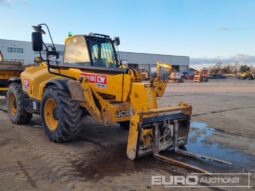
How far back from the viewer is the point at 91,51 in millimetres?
6383

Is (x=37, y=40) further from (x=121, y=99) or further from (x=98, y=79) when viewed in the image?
(x=121, y=99)

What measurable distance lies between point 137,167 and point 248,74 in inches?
2401

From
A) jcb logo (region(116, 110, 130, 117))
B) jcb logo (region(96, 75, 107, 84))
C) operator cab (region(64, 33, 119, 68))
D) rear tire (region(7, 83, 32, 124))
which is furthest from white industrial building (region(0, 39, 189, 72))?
jcb logo (region(116, 110, 130, 117))

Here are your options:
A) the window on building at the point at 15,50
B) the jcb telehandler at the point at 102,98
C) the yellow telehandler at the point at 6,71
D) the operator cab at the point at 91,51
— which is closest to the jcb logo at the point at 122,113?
the jcb telehandler at the point at 102,98

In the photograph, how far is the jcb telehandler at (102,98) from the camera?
5125 mm

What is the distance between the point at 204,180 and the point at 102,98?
2682mm

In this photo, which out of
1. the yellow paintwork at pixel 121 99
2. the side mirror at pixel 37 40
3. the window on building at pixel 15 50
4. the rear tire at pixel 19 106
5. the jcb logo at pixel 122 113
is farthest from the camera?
the window on building at pixel 15 50

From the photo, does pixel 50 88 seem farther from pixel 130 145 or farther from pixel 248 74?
pixel 248 74

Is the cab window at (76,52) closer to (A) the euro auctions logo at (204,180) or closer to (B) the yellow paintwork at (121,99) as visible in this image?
(B) the yellow paintwork at (121,99)

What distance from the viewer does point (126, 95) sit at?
548 centimetres

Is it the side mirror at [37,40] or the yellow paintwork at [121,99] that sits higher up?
the side mirror at [37,40]

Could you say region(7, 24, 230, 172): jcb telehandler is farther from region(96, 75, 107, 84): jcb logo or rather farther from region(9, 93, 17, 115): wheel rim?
region(9, 93, 17, 115): wheel rim

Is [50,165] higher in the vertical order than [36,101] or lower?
lower

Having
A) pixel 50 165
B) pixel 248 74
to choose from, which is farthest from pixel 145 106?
pixel 248 74
